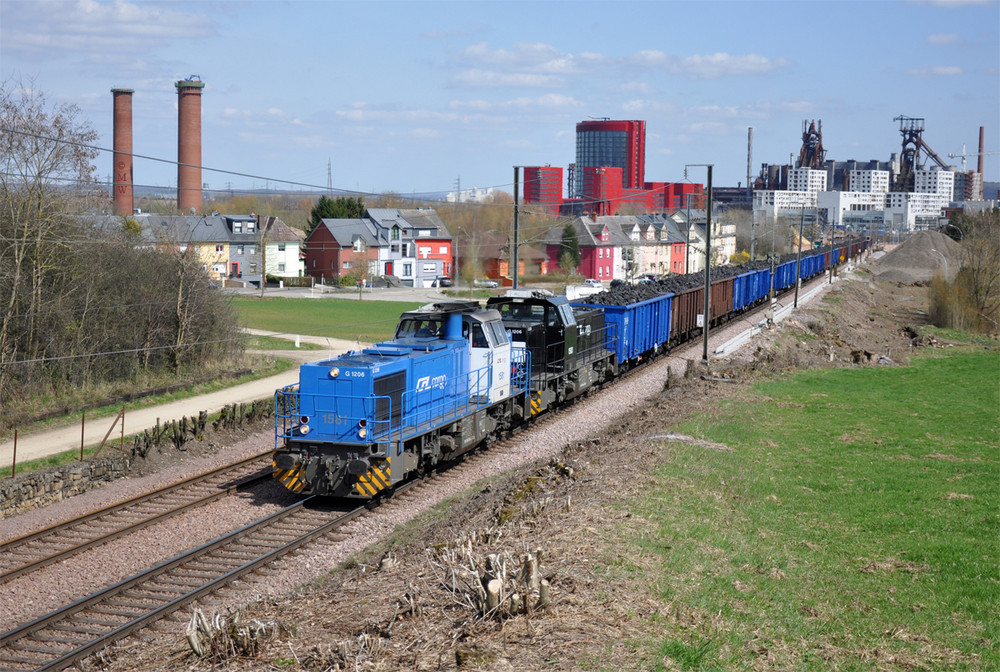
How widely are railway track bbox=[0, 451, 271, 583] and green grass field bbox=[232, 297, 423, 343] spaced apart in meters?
24.7

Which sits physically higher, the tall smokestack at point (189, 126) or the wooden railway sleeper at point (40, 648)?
the tall smokestack at point (189, 126)

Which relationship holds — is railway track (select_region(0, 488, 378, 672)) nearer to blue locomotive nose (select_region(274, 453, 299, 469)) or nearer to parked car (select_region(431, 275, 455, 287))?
blue locomotive nose (select_region(274, 453, 299, 469))

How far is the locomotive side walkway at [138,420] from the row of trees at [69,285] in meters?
2.01

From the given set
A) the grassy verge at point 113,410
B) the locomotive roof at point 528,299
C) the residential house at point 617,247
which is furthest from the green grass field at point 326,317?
the residential house at point 617,247

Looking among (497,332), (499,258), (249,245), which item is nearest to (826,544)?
(497,332)

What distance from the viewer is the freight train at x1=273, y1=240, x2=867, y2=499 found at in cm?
1705

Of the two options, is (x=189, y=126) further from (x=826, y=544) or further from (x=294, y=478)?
(x=826, y=544)

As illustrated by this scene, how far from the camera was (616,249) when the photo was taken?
103 metres

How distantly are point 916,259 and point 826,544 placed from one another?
4327 inches

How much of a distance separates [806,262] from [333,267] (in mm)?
48763

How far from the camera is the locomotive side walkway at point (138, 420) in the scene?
23469 millimetres

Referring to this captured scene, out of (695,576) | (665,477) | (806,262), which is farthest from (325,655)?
(806,262)

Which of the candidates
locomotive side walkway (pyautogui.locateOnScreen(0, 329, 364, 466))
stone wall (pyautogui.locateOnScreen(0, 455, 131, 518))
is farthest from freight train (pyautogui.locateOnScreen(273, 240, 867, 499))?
locomotive side walkway (pyautogui.locateOnScreen(0, 329, 364, 466))

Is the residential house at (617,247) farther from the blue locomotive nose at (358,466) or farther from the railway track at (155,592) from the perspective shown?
the railway track at (155,592)
